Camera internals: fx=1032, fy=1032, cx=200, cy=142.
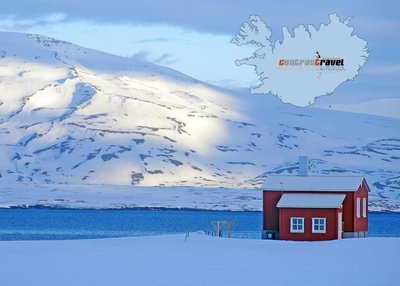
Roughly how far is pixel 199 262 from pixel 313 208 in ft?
77.5

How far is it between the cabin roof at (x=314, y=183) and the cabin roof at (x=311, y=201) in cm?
46

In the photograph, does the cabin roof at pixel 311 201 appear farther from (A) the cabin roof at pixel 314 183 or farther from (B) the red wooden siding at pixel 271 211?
(B) the red wooden siding at pixel 271 211

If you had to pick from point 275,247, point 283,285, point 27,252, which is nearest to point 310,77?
point 283,285

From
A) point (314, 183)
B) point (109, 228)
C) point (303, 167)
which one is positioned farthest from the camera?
point (109, 228)

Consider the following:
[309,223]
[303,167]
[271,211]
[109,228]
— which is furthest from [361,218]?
[109,228]

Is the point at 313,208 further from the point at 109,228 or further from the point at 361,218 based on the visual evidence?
the point at 109,228

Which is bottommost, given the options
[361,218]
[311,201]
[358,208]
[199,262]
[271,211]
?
[199,262]

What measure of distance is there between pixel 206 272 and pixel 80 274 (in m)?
4.76

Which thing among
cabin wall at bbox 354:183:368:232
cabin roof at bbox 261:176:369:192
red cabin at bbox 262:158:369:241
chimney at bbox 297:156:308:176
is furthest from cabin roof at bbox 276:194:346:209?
chimney at bbox 297:156:308:176

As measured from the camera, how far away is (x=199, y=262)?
1704 inches

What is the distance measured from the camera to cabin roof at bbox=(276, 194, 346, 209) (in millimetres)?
65750

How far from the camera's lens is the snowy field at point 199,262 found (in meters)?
35.4

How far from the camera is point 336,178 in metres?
69.1

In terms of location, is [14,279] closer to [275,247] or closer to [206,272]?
[206,272]
